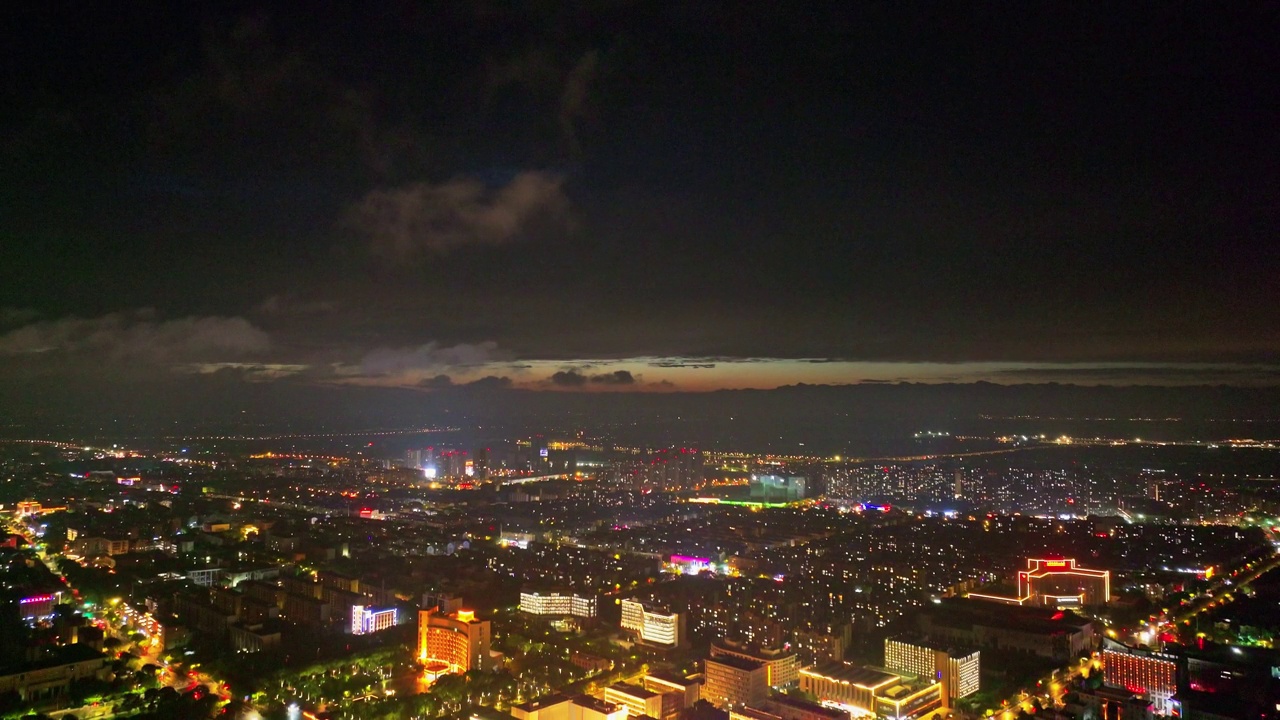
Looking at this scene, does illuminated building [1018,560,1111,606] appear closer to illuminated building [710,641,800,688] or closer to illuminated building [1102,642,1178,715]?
illuminated building [1102,642,1178,715]

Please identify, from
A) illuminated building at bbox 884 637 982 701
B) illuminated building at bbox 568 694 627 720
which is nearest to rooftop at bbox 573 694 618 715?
illuminated building at bbox 568 694 627 720

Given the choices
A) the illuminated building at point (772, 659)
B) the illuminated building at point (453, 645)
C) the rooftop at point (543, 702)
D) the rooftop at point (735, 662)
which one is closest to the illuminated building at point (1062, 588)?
the illuminated building at point (772, 659)

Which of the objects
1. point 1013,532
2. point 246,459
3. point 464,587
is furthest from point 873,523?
point 246,459

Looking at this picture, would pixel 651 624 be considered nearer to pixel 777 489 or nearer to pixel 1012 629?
pixel 1012 629

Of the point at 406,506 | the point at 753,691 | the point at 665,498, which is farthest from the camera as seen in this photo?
the point at 665,498

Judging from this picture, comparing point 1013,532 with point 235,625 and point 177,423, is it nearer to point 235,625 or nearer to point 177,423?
point 235,625

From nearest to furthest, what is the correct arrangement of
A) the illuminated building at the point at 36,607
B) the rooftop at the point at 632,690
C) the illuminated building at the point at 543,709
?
the illuminated building at the point at 543,709 < the rooftop at the point at 632,690 < the illuminated building at the point at 36,607

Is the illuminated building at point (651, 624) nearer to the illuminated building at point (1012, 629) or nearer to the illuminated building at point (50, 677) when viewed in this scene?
the illuminated building at point (1012, 629)
